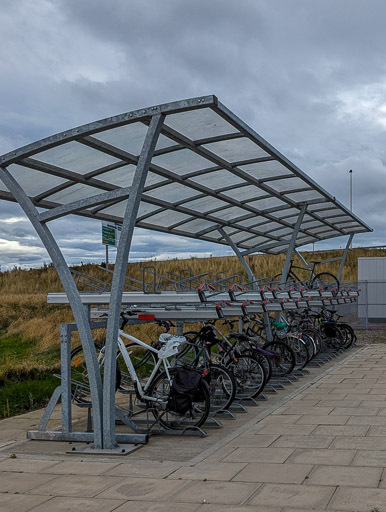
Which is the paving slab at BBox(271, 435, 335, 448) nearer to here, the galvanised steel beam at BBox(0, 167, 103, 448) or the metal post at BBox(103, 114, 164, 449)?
the metal post at BBox(103, 114, 164, 449)

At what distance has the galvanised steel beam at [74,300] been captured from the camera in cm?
662

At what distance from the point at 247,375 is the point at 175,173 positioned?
2.92 metres

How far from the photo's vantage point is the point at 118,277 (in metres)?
6.57

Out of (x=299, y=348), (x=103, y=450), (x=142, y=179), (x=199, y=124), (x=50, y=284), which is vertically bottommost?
(x=103, y=450)

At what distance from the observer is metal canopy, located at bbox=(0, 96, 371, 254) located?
22.3 ft

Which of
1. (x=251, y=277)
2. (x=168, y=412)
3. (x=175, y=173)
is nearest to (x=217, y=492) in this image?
(x=168, y=412)

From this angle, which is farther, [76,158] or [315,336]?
[315,336]

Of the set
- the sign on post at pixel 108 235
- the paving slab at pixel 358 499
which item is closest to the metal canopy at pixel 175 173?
the sign on post at pixel 108 235

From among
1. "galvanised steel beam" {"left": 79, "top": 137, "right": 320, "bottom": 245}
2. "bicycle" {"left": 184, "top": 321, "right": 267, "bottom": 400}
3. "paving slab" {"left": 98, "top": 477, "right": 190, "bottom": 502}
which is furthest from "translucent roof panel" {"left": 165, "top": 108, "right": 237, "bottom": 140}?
"paving slab" {"left": 98, "top": 477, "right": 190, "bottom": 502}

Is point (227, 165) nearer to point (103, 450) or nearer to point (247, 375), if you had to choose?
point (247, 375)

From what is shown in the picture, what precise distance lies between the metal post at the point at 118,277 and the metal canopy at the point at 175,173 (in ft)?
0.48

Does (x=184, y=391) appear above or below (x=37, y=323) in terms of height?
below

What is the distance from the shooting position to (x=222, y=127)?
7082 mm

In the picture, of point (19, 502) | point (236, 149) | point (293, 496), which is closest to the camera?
point (293, 496)
